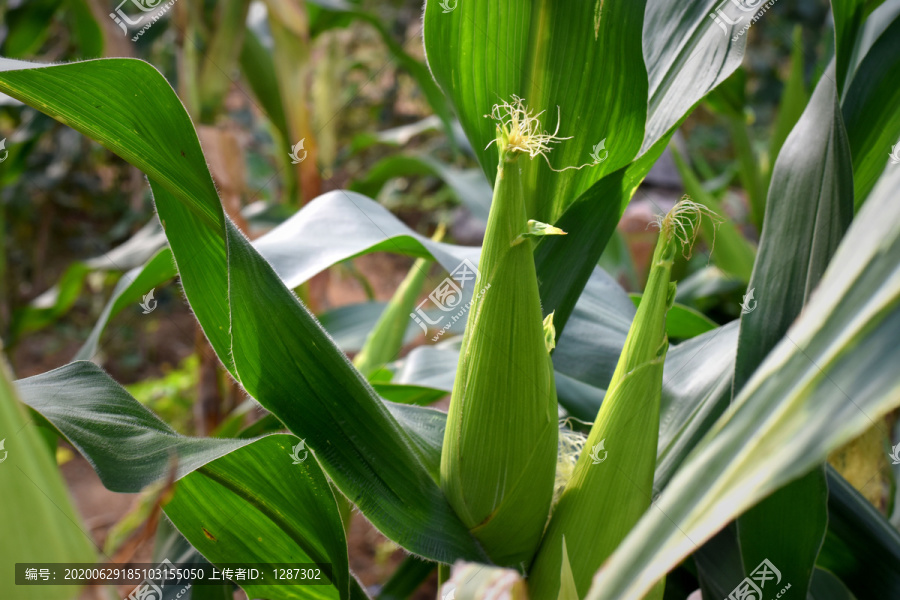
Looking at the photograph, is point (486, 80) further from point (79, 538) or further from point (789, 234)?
point (79, 538)

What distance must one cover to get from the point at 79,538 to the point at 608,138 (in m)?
0.33

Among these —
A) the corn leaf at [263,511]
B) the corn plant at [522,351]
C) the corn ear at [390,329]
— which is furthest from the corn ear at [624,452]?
the corn ear at [390,329]

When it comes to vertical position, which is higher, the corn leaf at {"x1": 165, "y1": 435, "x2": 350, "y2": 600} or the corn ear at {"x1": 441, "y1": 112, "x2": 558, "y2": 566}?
the corn ear at {"x1": 441, "y1": 112, "x2": 558, "y2": 566}

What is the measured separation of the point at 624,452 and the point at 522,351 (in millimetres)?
72

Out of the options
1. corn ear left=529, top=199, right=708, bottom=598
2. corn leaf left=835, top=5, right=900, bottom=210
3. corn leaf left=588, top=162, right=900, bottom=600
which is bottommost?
corn ear left=529, top=199, right=708, bottom=598

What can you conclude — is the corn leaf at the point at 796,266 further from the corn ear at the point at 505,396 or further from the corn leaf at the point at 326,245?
the corn leaf at the point at 326,245

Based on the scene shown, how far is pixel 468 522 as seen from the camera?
0.33 m

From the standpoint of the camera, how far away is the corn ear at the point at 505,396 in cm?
29

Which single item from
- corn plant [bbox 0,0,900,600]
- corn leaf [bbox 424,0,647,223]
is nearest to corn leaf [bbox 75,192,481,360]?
corn plant [bbox 0,0,900,600]

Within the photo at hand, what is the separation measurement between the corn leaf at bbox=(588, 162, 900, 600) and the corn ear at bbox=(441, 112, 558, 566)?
5.7 inches

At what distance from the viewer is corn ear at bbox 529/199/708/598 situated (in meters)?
0.30

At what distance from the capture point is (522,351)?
291 millimetres

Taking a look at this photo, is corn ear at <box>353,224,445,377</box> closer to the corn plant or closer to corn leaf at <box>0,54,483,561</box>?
the corn plant

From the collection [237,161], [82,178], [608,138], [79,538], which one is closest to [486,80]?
[608,138]
